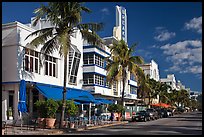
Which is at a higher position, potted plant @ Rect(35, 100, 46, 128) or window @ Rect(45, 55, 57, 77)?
window @ Rect(45, 55, 57, 77)

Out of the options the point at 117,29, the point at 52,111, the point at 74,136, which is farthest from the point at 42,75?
the point at 117,29

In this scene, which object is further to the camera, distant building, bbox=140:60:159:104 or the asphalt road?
distant building, bbox=140:60:159:104

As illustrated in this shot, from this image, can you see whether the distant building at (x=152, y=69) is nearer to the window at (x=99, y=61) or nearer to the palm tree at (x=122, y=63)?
the window at (x=99, y=61)

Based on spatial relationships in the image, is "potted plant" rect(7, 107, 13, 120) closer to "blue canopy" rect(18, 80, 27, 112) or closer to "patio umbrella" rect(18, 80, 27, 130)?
"patio umbrella" rect(18, 80, 27, 130)

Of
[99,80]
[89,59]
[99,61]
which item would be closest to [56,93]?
[89,59]

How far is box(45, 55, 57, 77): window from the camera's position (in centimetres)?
2982

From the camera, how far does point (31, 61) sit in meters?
27.7

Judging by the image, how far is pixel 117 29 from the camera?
177 ft

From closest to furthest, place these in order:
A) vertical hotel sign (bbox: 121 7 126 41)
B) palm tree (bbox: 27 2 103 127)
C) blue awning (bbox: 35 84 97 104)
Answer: palm tree (bbox: 27 2 103 127), blue awning (bbox: 35 84 97 104), vertical hotel sign (bbox: 121 7 126 41)

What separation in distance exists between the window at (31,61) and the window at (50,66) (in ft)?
4.79

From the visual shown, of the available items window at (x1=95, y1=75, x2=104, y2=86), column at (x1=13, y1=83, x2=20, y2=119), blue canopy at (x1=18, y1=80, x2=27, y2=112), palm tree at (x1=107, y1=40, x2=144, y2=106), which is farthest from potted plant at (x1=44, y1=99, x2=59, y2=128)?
window at (x1=95, y1=75, x2=104, y2=86)

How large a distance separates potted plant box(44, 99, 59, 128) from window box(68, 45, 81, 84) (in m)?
9.35

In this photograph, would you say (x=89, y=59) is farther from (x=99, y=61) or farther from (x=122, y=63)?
(x=122, y=63)

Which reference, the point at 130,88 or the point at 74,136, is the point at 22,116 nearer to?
the point at 74,136
